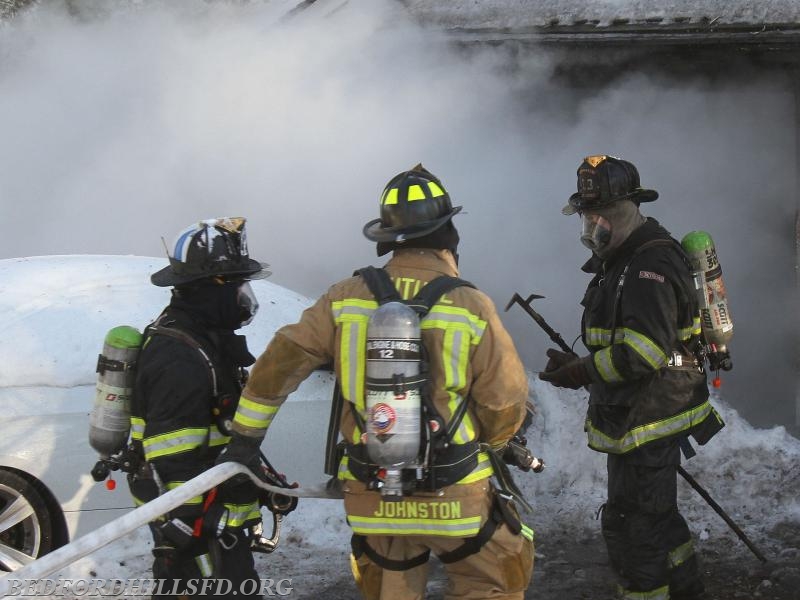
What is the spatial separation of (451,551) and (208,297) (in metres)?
1.34

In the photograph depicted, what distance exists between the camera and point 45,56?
437 inches

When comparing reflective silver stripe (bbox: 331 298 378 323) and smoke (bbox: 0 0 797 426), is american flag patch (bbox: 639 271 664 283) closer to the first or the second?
reflective silver stripe (bbox: 331 298 378 323)

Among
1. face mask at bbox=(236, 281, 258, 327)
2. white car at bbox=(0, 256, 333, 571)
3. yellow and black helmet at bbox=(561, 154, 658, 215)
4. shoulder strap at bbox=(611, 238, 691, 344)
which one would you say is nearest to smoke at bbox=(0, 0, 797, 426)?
white car at bbox=(0, 256, 333, 571)

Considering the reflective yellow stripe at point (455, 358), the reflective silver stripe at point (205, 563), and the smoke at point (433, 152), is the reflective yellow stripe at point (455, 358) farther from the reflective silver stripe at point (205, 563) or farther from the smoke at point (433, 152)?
the smoke at point (433, 152)

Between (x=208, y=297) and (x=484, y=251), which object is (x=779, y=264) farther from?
(x=208, y=297)

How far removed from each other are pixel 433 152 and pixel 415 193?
5.55 m

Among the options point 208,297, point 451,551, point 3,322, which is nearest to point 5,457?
point 3,322

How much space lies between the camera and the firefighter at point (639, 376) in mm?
4242

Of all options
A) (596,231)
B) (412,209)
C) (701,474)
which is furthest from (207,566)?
(701,474)

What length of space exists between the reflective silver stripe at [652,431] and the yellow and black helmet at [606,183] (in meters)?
1.04

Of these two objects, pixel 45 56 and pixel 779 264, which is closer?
pixel 779 264

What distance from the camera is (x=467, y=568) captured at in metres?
3.32

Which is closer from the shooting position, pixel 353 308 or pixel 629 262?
pixel 353 308

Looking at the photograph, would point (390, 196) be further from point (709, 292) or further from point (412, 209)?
point (709, 292)
